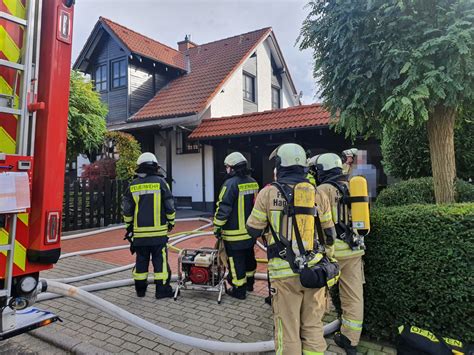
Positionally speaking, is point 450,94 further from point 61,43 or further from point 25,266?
point 25,266

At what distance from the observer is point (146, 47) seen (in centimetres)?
1525

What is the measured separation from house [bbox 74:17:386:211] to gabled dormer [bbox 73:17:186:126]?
4cm

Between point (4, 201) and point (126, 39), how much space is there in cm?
1409

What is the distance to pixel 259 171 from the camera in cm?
1233

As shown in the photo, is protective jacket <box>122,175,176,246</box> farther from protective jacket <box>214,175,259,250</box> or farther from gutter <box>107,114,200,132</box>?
gutter <box>107,114,200,132</box>

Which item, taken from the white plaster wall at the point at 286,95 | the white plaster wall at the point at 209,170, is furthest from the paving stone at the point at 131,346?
the white plaster wall at the point at 286,95

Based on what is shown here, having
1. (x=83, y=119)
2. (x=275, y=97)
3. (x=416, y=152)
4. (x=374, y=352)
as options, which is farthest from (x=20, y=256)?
(x=275, y=97)

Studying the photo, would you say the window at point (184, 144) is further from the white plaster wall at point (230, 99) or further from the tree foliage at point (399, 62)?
the tree foliage at point (399, 62)

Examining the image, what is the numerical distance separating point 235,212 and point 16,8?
9.74 feet

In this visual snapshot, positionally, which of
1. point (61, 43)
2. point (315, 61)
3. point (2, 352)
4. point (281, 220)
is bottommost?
point (2, 352)

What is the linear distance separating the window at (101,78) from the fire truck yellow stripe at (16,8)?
537 inches

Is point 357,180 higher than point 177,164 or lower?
lower

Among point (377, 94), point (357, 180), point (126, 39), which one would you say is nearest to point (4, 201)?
point (357, 180)

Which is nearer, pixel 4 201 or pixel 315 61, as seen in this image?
pixel 4 201
